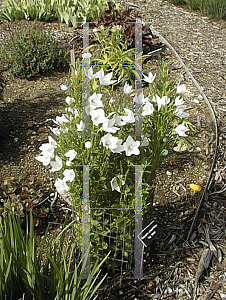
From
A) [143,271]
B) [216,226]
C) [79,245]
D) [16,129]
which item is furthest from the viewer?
[16,129]

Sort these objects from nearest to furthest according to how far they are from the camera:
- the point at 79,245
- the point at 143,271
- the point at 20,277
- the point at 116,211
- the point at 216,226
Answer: the point at 20,277
the point at 116,211
the point at 79,245
the point at 143,271
the point at 216,226

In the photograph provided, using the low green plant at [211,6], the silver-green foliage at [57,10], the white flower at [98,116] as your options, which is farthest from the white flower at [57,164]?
the low green plant at [211,6]

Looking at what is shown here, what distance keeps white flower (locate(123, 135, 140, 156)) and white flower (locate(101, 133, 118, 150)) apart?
0.07m

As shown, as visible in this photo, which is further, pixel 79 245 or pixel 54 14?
pixel 54 14

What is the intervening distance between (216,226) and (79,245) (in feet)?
3.69

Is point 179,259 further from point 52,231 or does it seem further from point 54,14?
point 54,14

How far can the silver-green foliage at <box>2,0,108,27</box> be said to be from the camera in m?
5.18

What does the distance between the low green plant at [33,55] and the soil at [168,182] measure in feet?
0.40

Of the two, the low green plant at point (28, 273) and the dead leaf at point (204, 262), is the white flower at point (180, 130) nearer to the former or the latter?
the low green plant at point (28, 273)

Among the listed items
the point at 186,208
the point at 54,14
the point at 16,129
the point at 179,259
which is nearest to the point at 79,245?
the point at 179,259

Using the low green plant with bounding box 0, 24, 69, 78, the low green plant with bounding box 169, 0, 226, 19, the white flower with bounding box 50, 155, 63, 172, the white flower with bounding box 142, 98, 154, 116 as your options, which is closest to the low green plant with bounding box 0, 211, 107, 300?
the white flower with bounding box 50, 155, 63, 172

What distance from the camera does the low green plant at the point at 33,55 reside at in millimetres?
4188

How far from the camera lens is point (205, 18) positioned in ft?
19.7

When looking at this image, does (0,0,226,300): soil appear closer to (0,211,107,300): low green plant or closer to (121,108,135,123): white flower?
(0,211,107,300): low green plant
